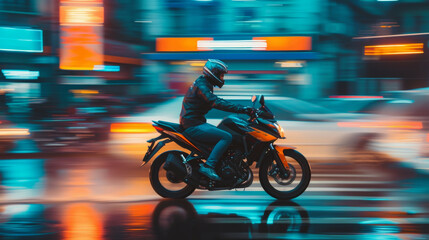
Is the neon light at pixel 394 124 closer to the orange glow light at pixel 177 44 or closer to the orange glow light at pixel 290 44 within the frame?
the orange glow light at pixel 290 44

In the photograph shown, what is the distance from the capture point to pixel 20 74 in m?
28.2

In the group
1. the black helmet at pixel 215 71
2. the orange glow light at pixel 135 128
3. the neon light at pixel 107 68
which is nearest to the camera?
the black helmet at pixel 215 71

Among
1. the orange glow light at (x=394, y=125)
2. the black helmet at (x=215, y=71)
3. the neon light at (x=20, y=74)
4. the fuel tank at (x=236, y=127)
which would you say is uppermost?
the black helmet at (x=215, y=71)

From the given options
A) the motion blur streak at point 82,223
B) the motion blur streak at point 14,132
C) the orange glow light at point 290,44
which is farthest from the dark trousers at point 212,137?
the orange glow light at point 290,44

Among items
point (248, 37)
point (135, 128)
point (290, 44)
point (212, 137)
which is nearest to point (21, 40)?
point (248, 37)

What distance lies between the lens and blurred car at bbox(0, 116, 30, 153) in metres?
11.1

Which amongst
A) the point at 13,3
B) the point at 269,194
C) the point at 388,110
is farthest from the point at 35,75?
the point at 269,194

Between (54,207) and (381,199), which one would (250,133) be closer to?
(381,199)

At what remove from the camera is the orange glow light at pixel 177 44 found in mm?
24828

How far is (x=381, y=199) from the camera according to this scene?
605cm

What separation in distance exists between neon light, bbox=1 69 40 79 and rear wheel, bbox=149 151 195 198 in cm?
2392

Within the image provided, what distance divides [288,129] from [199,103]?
9.51 ft

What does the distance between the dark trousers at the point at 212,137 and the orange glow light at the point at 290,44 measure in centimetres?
1892

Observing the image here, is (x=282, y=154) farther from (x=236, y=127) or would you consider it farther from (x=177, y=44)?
(x=177, y=44)
